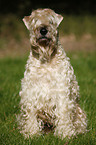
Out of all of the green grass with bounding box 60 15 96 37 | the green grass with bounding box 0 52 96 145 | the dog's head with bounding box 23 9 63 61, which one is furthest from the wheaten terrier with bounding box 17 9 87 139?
the green grass with bounding box 60 15 96 37

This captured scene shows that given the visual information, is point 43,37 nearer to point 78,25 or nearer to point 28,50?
point 28,50

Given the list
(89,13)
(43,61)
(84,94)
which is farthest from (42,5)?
(43,61)

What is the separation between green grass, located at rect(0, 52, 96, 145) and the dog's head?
1.17 meters

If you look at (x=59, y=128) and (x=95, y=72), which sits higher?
(x=95, y=72)

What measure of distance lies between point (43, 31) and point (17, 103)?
5.96 feet

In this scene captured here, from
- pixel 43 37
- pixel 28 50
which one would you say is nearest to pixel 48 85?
pixel 43 37

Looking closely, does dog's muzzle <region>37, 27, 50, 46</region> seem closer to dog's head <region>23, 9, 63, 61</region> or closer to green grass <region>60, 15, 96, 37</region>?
dog's head <region>23, 9, 63, 61</region>

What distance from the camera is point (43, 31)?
3.22 m

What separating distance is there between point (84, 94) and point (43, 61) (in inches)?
76.5

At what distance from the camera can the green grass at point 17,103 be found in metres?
3.39

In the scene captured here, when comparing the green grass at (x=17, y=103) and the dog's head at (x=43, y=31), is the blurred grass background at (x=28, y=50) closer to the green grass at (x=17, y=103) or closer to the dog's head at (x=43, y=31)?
the green grass at (x=17, y=103)

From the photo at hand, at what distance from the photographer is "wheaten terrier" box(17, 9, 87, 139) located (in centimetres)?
336

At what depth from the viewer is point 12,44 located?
11977 mm

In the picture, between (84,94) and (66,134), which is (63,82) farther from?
(84,94)
